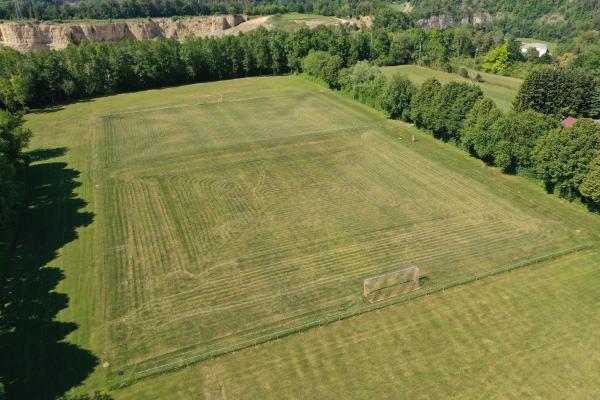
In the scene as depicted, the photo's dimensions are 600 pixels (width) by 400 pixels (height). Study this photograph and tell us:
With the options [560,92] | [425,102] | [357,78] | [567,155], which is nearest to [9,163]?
[425,102]

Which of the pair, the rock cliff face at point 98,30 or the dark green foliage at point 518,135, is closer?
the dark green foliage at point 518,135

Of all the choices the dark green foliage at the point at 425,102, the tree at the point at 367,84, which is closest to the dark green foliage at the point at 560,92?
the dark green foliage at the point at 425,102

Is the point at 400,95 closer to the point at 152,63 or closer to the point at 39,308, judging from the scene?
the point at 39,308

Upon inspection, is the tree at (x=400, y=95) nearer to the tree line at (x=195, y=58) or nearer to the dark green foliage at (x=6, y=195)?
the tree line at (x=195, y=58)

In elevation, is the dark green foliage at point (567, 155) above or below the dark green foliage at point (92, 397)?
above

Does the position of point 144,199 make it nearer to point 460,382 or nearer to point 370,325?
point 370,325

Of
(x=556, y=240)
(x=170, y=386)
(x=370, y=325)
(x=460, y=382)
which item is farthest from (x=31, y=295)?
(x=556, y=240)
